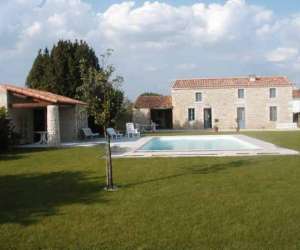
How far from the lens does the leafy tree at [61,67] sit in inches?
1305

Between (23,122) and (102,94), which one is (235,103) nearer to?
(23,122)

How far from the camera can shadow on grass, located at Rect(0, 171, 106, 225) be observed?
6.83 metres

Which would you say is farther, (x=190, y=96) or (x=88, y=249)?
(x=190, y=96)

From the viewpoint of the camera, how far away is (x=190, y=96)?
142 ft

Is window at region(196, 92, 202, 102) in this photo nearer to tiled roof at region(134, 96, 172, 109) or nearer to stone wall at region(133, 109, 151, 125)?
tiled roof at region(134, 96, 172, 109)

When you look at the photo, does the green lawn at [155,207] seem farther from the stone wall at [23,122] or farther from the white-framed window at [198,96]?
the white-framed window at [198,96]

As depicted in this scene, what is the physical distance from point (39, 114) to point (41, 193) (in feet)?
58.2

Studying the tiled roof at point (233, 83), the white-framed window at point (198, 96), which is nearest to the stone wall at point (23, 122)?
the tiled roof at point (233, 83)

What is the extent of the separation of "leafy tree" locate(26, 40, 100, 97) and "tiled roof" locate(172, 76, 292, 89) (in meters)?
11.7

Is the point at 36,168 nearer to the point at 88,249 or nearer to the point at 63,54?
the point at 88,249

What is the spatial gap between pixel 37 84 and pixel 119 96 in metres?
28.0

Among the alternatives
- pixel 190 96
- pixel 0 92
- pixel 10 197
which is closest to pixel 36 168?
pixel 10 197

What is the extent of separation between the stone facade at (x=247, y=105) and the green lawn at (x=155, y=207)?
30.9m

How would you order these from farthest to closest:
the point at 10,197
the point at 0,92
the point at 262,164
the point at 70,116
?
the point at 70,116 < the point at 0,92 < the point at 262,164 < the point at 10,197
